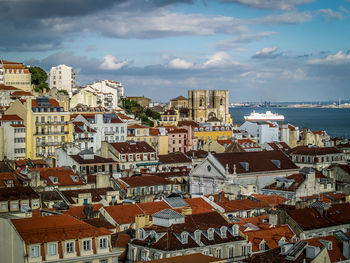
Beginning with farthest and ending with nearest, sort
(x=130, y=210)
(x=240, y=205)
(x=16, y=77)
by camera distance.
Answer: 1. (x=16, y=77)
2. (x=240, y=205)
3. (x=130, y=210)

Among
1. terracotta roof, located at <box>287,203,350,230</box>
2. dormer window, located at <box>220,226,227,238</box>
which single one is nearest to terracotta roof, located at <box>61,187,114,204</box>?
terracotta roof, located at <box>287,203,350,230</box>

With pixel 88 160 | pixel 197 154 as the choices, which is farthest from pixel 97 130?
pixel 88 160

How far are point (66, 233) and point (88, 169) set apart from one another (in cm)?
4527

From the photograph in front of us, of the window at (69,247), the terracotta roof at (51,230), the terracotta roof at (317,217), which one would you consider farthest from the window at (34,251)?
the terracotta roof at (317,217)

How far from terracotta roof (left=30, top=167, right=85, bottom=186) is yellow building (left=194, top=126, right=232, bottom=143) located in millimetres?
57302

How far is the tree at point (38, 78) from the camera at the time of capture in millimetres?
150250

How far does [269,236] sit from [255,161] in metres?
33.9

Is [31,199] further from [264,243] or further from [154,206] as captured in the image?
[264,243]

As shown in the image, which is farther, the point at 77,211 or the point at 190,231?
the point at 77,211

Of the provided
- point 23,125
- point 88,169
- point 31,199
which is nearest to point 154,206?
point 31,199

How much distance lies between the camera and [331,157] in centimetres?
Answer: 8612

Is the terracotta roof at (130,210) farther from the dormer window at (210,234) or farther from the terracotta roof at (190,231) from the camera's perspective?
the dormer window at (210,234)

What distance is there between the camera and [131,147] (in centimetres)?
9156

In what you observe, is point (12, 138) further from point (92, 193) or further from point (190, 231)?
point (190, 231)
